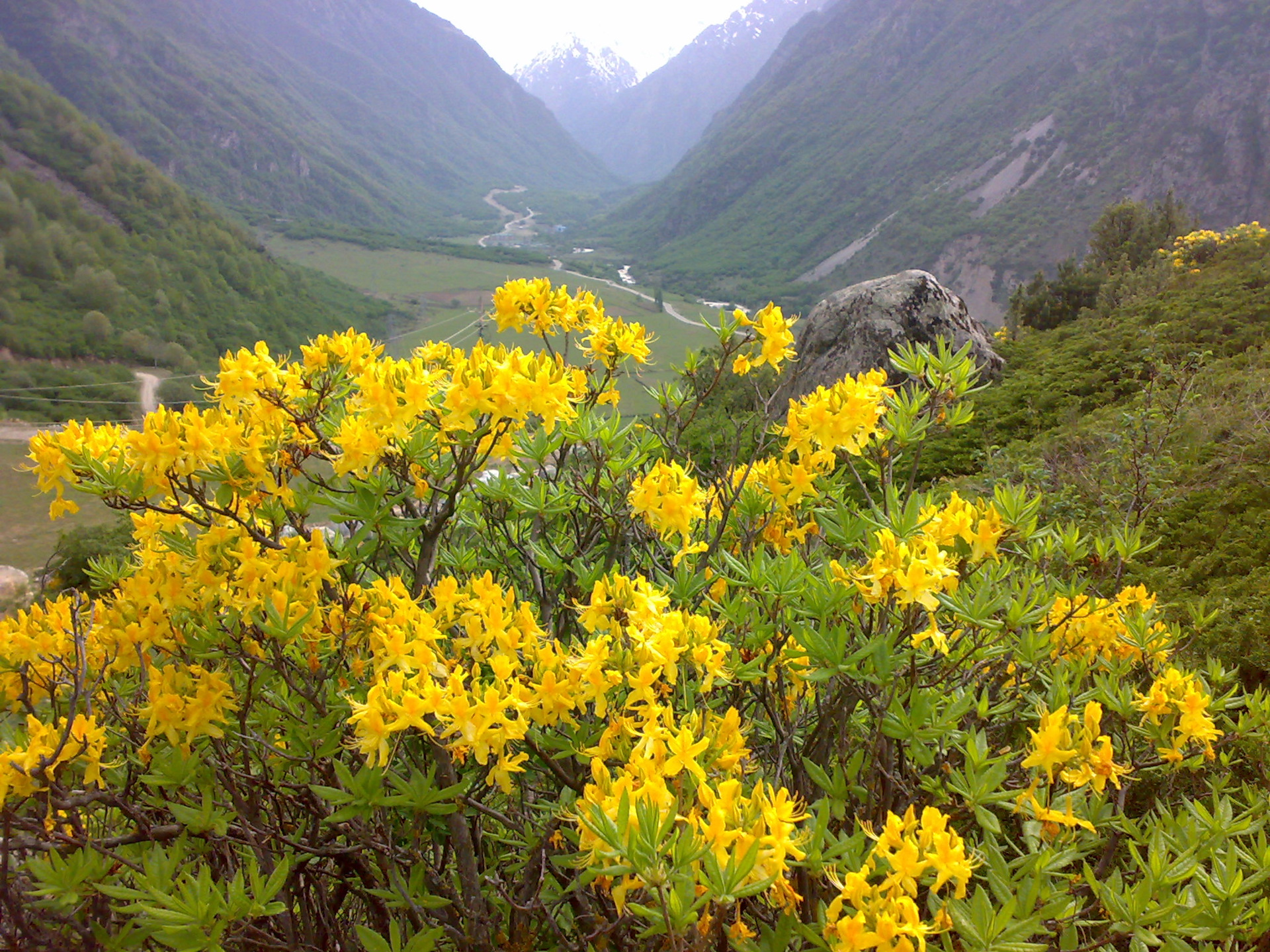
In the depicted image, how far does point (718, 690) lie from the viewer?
197 centimetres

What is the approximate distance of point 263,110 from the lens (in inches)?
4658

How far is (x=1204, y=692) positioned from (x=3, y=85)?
8298 cm

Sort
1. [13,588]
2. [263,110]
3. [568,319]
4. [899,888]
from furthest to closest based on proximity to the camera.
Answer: [263,110]
[13,588]
[568,319]
[899,888]

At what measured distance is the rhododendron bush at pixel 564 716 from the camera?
1.28 meters

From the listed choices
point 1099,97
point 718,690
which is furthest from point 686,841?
point 1099,97

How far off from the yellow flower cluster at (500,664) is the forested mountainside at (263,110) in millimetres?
124277

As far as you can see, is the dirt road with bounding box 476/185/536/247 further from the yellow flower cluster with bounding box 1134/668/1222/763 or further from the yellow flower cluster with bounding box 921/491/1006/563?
the yellow flower cluster with bounding box 1134/668/1222/763

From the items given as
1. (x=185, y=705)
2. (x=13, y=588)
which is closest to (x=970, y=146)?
(x=13, y=588)

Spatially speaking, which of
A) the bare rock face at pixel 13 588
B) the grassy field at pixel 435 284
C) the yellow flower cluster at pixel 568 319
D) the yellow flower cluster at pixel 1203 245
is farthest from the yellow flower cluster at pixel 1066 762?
the grassy field at pixel 435 284

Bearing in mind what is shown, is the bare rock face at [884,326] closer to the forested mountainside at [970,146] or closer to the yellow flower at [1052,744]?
the yellow flower at [1052,744]

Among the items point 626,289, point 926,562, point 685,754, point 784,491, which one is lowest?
point 685,754

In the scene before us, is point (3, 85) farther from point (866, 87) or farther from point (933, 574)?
point (866, 87)

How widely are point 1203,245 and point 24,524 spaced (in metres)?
35.7

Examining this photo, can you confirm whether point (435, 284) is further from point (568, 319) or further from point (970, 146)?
point (568, 319)
